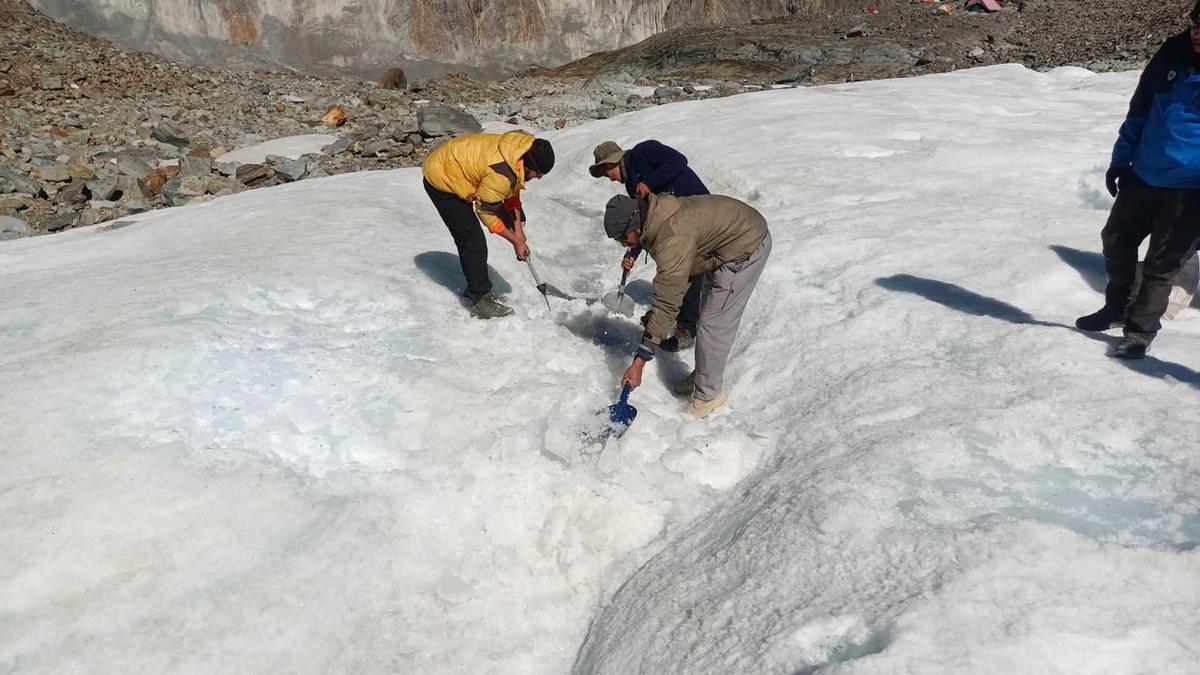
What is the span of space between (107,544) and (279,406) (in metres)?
1.15

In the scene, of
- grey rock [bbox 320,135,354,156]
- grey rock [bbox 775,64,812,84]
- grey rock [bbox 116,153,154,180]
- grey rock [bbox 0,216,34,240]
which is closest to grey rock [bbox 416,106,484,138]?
grey rock [bbox 320,135,354,156]

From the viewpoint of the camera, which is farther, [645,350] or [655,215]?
[645,350]

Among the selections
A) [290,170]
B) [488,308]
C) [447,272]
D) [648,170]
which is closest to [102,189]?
[290,170]

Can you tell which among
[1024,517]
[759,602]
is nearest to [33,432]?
[759,602]

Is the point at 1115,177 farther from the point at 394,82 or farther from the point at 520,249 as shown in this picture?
the point at 394,82

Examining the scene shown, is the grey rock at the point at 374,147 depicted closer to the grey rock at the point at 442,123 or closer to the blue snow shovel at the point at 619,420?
the grey rock at the point at 442,123

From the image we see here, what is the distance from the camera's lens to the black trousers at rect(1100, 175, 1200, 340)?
3.97m

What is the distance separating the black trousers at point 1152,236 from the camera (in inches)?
156

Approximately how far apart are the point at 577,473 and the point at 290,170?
33.3ft

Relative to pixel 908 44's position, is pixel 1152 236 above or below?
below

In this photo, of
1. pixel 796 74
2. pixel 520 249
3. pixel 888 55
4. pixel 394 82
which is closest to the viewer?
pixel 520 249

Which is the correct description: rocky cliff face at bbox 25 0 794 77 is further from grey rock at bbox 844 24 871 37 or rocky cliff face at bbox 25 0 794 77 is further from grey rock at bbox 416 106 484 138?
grey rock at bbox 416 106 484 138

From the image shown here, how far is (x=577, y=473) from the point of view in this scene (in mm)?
4105

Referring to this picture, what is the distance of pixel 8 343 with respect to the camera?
4727 millimetres
